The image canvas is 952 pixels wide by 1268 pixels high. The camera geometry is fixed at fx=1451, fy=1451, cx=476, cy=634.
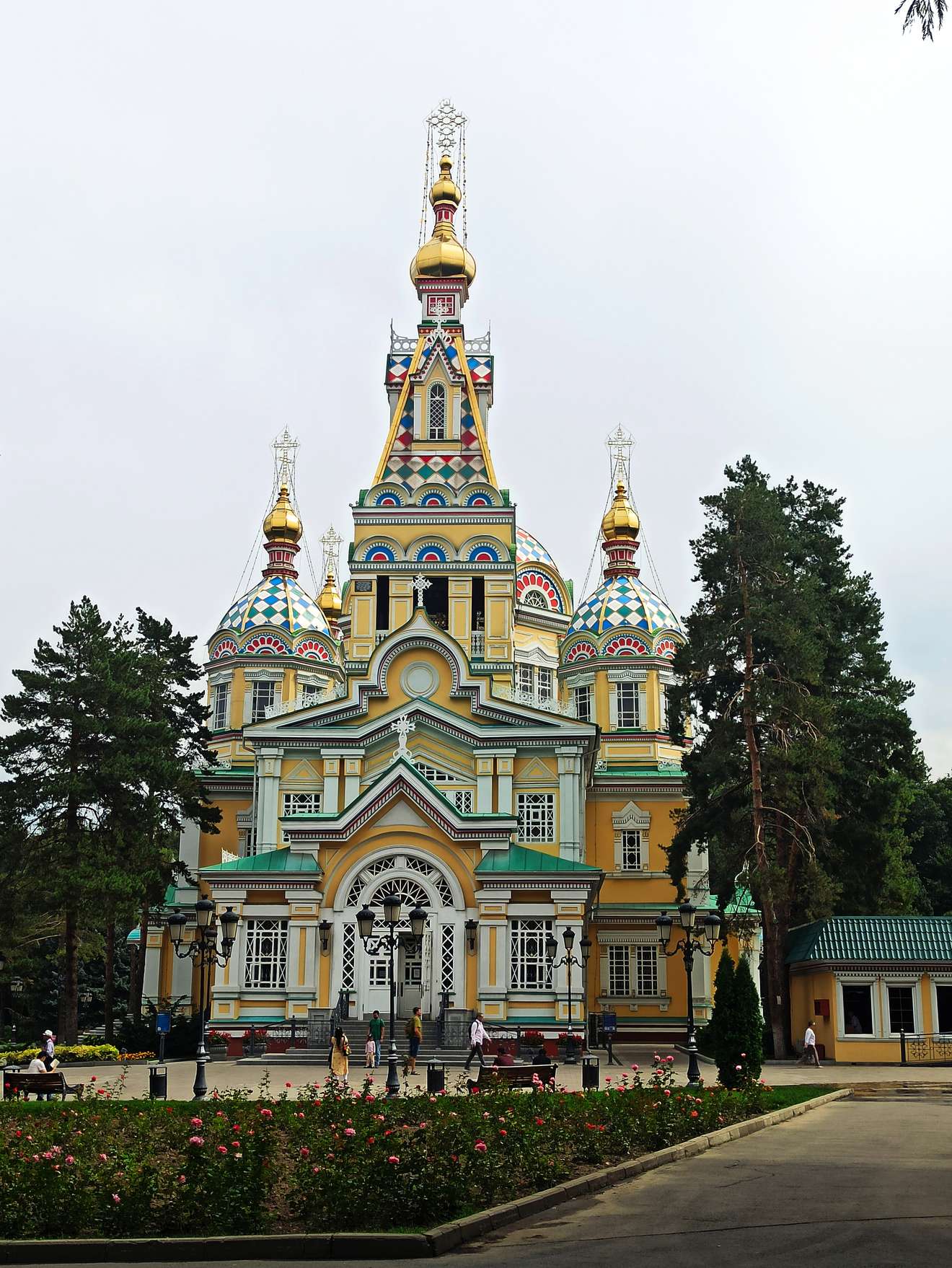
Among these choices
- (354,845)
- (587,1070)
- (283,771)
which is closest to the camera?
(587,1070)

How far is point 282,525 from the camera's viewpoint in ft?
167

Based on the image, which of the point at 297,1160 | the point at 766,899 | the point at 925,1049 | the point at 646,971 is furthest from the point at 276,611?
the point at 297,1160

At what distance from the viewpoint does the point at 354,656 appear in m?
42.6

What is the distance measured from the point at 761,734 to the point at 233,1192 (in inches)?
1020

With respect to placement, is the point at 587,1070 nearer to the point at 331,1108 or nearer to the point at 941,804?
the point at 331,1108

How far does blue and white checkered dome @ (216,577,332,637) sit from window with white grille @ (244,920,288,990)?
14.7m

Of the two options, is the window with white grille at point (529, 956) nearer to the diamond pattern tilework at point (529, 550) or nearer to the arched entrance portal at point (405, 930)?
the arched entrance portal at point (405, 930)

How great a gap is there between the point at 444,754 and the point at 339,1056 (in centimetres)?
1550

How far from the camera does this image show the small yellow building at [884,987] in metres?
32.0

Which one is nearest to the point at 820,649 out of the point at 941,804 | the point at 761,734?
the point at 761,734

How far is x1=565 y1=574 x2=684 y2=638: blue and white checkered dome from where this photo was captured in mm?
48719

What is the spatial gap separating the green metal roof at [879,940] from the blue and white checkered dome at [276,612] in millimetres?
21554

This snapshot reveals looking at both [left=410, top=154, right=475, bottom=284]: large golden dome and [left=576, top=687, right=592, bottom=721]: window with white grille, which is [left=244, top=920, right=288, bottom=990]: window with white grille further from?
[left=410, top=154, right=475, bottom=284]: large golden dome

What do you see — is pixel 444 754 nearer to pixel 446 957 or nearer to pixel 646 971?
pixel 446 957
